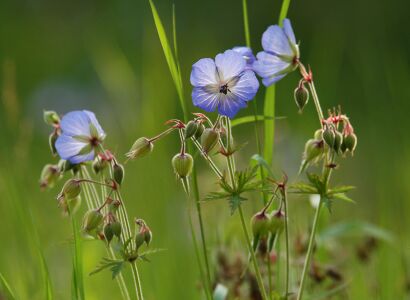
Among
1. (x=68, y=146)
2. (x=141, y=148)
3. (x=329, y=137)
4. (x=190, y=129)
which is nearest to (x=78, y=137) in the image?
(x=68, y=146)

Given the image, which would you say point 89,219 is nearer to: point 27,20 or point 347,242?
point 347,242

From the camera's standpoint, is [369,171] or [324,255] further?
[369,171]

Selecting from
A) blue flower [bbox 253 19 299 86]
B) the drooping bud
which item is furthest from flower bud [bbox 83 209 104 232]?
blue flower [bbox 253 19 299 86]

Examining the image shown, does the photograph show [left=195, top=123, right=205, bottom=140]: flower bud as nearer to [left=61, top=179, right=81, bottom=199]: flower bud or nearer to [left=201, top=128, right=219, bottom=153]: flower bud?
[left=201, top=128, right=219, bottom=153]: flower bud

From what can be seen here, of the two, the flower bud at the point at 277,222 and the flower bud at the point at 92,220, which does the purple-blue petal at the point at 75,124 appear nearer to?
the flower bud at the point at 92,220

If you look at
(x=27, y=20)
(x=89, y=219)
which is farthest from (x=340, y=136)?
(x=27, y=20)

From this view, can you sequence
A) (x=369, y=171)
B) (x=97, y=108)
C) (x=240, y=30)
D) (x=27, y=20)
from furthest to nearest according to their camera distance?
(x=27, y=20)
(x=240, y=30)
(x=97, y=108)
(x=369, y=171)

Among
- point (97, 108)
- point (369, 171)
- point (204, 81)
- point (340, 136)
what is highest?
point (204, 81)
